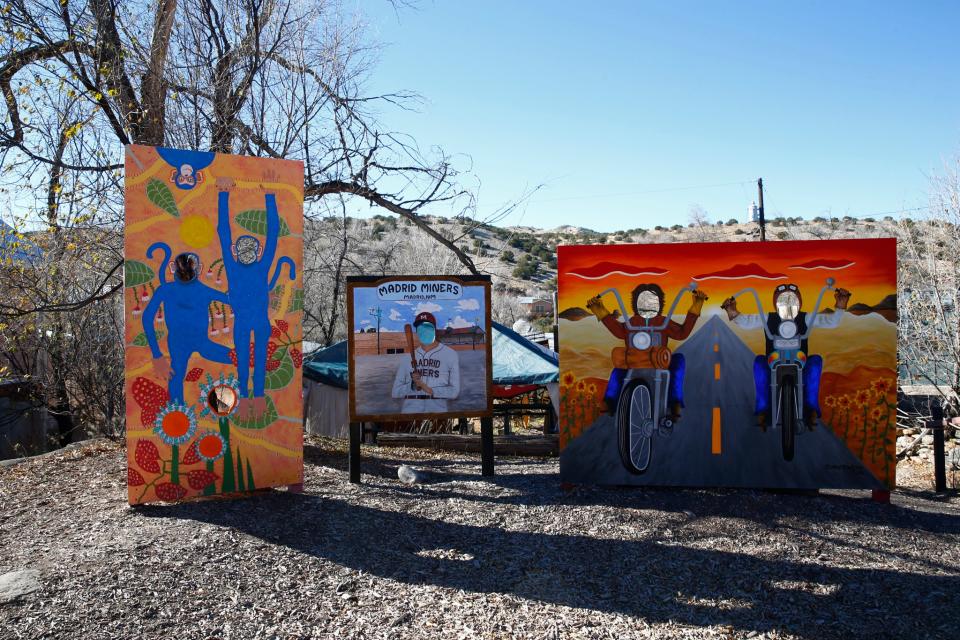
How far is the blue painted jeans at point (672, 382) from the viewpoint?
6.99 m

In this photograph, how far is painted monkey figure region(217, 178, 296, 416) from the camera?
6.38m

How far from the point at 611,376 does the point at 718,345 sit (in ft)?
3.36

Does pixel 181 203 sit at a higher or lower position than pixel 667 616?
higher

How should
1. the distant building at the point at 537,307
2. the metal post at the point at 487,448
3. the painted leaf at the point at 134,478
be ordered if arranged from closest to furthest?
the painted leaf at the point at 134,478
the metal post at the point at 487,448
the distant building at the point at 537,307

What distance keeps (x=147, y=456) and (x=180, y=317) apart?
3.78 ft

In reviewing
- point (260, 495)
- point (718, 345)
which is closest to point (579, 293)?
point (718, 345)

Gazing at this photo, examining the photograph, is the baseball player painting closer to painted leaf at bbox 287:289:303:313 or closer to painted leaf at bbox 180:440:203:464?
painted leaf at bbox 287:289:303:313

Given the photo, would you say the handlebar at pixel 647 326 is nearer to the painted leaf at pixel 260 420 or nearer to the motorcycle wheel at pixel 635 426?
the motorcycle wheel at pixel 635 426

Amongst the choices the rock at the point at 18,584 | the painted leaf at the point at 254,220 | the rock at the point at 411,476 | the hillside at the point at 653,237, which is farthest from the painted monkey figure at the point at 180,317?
the hillside at the point at 653,237

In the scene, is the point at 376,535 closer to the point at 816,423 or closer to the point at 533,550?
the point at 533,550

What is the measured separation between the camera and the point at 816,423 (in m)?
6.91

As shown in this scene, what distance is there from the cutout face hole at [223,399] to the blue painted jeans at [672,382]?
3336 millimetres

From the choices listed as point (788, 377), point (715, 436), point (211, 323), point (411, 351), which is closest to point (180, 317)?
point (211, 323)

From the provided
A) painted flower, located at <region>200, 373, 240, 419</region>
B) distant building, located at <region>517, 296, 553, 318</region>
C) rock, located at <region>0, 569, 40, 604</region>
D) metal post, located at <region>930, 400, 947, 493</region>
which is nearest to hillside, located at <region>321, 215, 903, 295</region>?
distant building, located at <region>517, 296, 553, 318</region>
